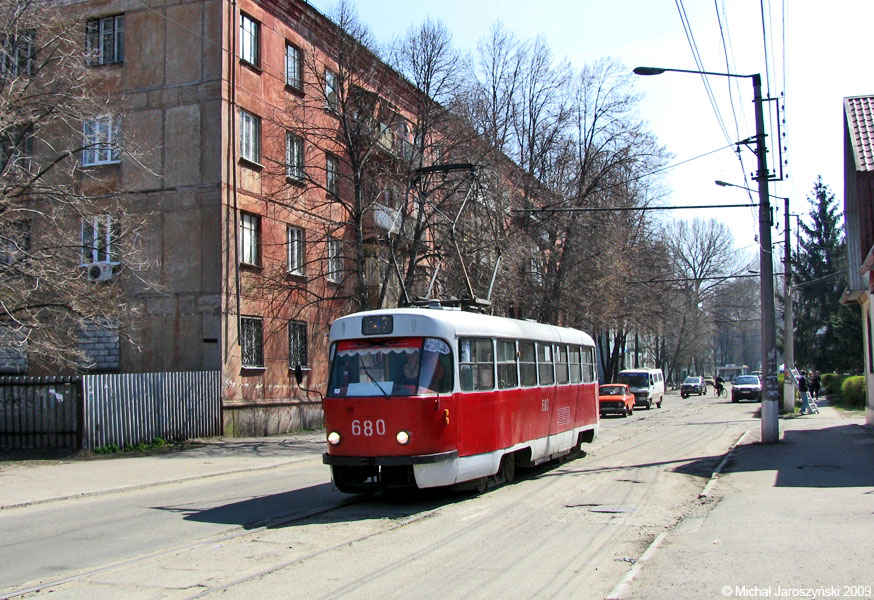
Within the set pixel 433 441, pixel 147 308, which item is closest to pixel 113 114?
pixel 147 308

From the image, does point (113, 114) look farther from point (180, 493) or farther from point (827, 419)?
point (827, 419)

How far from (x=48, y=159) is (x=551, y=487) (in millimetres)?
18770

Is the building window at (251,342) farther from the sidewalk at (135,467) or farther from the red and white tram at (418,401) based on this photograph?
the red and white tram at (418,401)

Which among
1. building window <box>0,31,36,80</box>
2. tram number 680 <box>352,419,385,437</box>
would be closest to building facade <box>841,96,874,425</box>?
tram number 680 <box>352,419,385,437</box>

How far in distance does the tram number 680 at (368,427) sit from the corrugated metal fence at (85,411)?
35.3 feet

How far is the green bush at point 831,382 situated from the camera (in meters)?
46.8

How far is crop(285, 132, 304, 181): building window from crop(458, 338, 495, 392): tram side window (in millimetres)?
14714

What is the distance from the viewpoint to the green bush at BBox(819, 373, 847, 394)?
46775 mm

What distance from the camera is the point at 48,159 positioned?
24.2 metres

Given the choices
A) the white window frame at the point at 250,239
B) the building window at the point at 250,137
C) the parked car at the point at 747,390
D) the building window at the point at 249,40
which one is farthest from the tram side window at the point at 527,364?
the parked car at the point at 747,390

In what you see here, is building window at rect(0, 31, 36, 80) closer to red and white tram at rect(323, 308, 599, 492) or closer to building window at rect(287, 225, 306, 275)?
building window at rect(287, 225, 306, 275)

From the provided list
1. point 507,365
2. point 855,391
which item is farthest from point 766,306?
point 855,391

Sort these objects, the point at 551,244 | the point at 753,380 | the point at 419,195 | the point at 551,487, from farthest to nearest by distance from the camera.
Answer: the point at 753,380 < the point at 551,244 < the point at 419,195 < the point at 551,487

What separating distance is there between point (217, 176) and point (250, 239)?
240 centimetres
